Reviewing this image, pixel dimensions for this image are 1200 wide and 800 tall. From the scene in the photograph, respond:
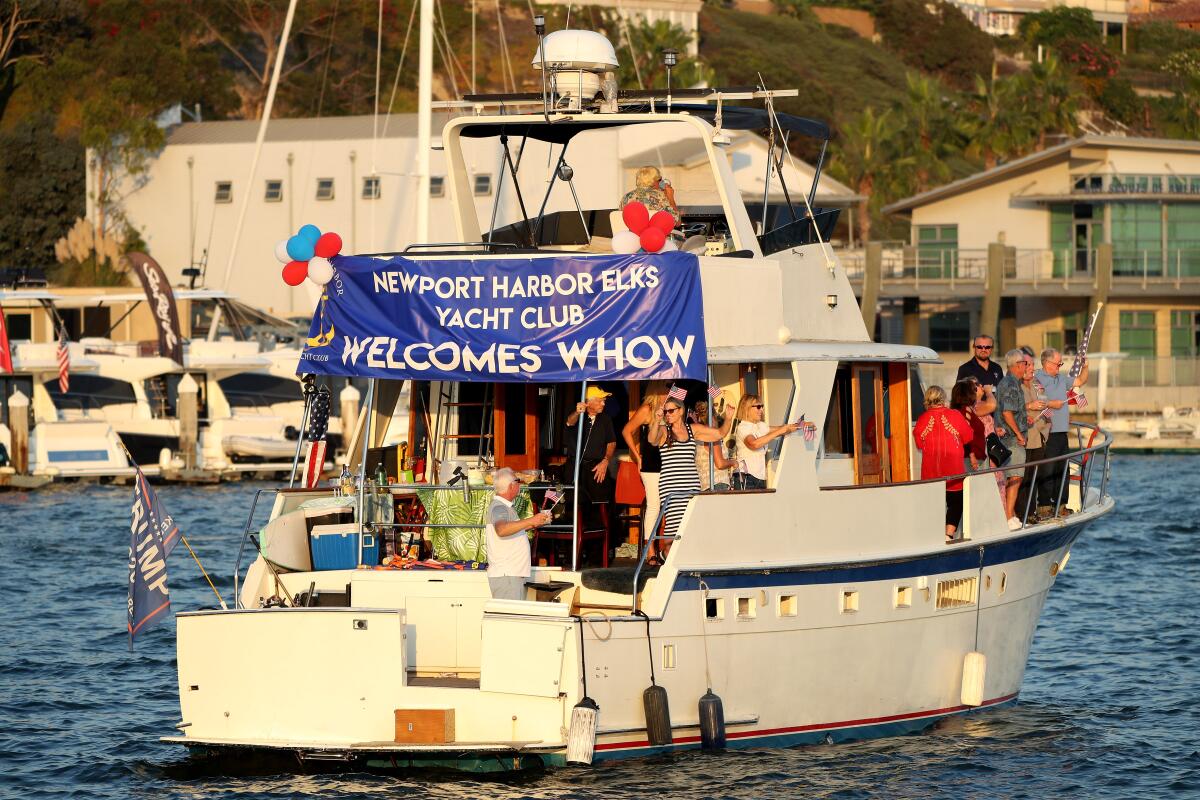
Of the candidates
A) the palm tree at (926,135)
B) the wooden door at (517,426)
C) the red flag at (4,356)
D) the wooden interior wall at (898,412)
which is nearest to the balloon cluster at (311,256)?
the wooden door at (517,426)

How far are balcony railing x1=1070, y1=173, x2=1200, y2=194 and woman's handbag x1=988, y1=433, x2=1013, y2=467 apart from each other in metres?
43.8

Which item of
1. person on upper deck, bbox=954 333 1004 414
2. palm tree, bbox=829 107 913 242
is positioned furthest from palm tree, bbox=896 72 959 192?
person on upper deck, bbox=954 333 1004 414

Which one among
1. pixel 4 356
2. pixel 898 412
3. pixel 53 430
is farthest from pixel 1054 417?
pixel 4 356

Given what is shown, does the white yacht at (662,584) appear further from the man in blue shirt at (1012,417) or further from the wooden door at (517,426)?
the man in blue shirt at (1012,417)

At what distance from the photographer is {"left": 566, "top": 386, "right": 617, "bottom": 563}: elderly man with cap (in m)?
13.4

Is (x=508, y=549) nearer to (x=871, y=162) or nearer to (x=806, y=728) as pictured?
(x=806, y=728)

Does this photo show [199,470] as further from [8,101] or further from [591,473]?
[8,101]

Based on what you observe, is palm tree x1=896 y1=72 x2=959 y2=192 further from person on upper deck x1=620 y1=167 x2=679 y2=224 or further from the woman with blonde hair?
the woman with blonde hair

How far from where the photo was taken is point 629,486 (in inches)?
546

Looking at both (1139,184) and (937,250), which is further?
(937,250)

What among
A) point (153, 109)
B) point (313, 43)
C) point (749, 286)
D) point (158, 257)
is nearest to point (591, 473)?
point (749, 286)

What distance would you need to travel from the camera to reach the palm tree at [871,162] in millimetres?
73875

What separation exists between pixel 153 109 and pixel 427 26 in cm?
3808

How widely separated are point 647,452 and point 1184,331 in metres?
46.3
